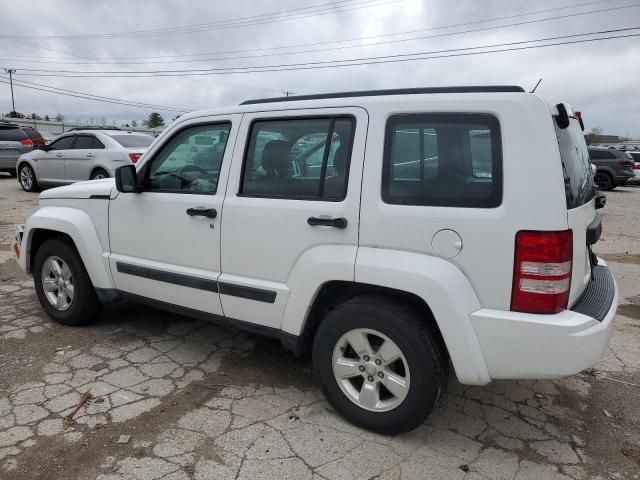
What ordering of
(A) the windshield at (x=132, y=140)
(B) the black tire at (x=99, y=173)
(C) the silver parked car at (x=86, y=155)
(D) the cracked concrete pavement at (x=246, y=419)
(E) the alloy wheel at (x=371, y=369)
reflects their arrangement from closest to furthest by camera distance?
(D) the cracked concrete pavement at (x=246, y=419)
(E) the alloy wheel at (x=371, y=369)
(C) the silver parked car at (x=86, y=155)
(B) the black tire at (x=99, y=173)
(A) the windshield at (x=132, y=140)

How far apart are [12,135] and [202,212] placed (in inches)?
584

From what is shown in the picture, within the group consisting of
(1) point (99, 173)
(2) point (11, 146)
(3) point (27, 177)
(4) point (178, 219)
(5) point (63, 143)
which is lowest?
(3) point (27, 177)

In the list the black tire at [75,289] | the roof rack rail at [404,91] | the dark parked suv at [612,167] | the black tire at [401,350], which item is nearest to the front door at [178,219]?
the roof rack rail at [404,91]

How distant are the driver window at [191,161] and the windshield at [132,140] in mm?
7719

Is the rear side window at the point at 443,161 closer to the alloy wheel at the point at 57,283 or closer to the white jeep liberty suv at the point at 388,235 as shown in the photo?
the white jeep liberty suv at the point at 388,235

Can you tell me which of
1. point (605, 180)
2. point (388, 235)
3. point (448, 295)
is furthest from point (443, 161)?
point (605, 180)

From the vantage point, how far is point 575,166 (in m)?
2.66

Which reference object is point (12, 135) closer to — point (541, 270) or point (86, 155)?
point (86, 155)

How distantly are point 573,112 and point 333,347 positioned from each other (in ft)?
6.57

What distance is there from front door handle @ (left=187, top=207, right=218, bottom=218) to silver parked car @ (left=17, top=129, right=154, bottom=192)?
24.8 ft

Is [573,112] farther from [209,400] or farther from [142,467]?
[142,467]

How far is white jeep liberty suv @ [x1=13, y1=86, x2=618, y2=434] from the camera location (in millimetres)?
2338

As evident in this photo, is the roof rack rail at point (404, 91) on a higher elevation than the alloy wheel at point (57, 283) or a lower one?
higher

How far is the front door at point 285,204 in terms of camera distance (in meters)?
2.75
